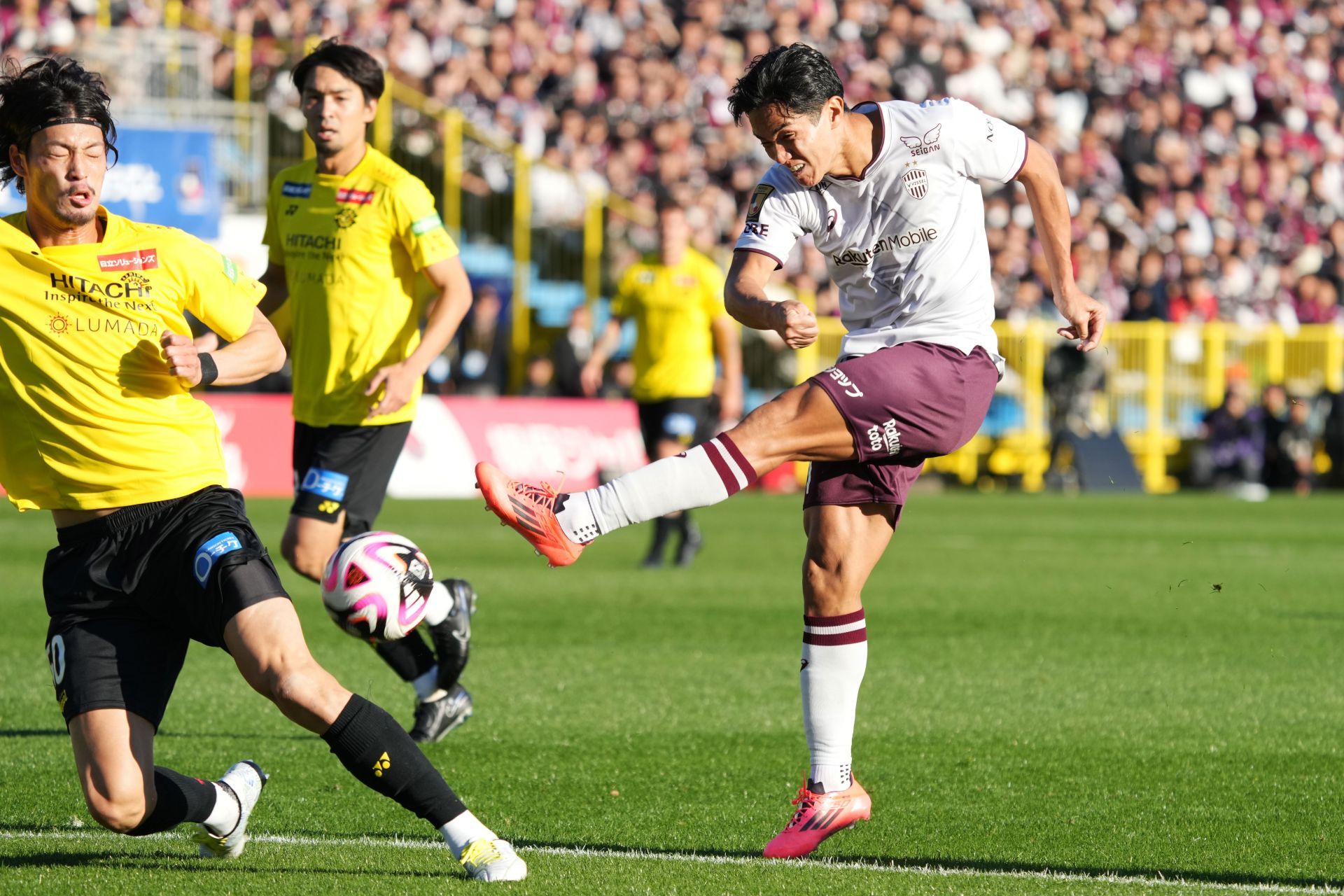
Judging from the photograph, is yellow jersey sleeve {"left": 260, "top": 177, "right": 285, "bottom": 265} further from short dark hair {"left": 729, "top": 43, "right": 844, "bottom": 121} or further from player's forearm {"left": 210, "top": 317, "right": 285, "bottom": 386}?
short dark hair {"left": 729, "top": 43, "right": 844, "bottom": 121}

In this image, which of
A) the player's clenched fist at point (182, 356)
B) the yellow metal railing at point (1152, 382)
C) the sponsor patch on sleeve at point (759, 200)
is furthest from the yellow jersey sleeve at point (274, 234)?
the yellow metal railing at point (1152, 382)

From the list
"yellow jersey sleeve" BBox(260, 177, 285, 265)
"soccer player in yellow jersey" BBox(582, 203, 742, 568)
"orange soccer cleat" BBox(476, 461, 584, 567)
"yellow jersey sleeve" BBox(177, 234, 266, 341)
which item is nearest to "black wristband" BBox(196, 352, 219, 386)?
"yellow jersey sleeve" BBox(177, 234, 266, 341)

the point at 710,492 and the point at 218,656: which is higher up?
the point at 710,492

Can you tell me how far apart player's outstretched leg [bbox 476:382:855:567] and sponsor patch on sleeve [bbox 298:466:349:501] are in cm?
224

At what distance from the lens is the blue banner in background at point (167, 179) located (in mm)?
17375

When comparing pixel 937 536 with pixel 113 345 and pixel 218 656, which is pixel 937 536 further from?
pixel 113 345

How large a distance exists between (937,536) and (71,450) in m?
13.4

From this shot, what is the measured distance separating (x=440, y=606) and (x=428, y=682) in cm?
65

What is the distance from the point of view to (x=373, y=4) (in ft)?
80.4

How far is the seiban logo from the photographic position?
15.9 feet

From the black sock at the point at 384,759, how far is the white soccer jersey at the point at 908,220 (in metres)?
1.76

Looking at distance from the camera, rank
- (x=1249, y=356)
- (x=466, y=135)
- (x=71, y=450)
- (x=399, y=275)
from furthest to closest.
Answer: (x=1249, y=356), (x=466, y=135), (x=399, y=275), (x=71, y=450)

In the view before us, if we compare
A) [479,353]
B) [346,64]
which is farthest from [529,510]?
[479,353]

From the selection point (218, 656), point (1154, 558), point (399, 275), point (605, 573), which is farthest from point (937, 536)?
point (399, 275)
